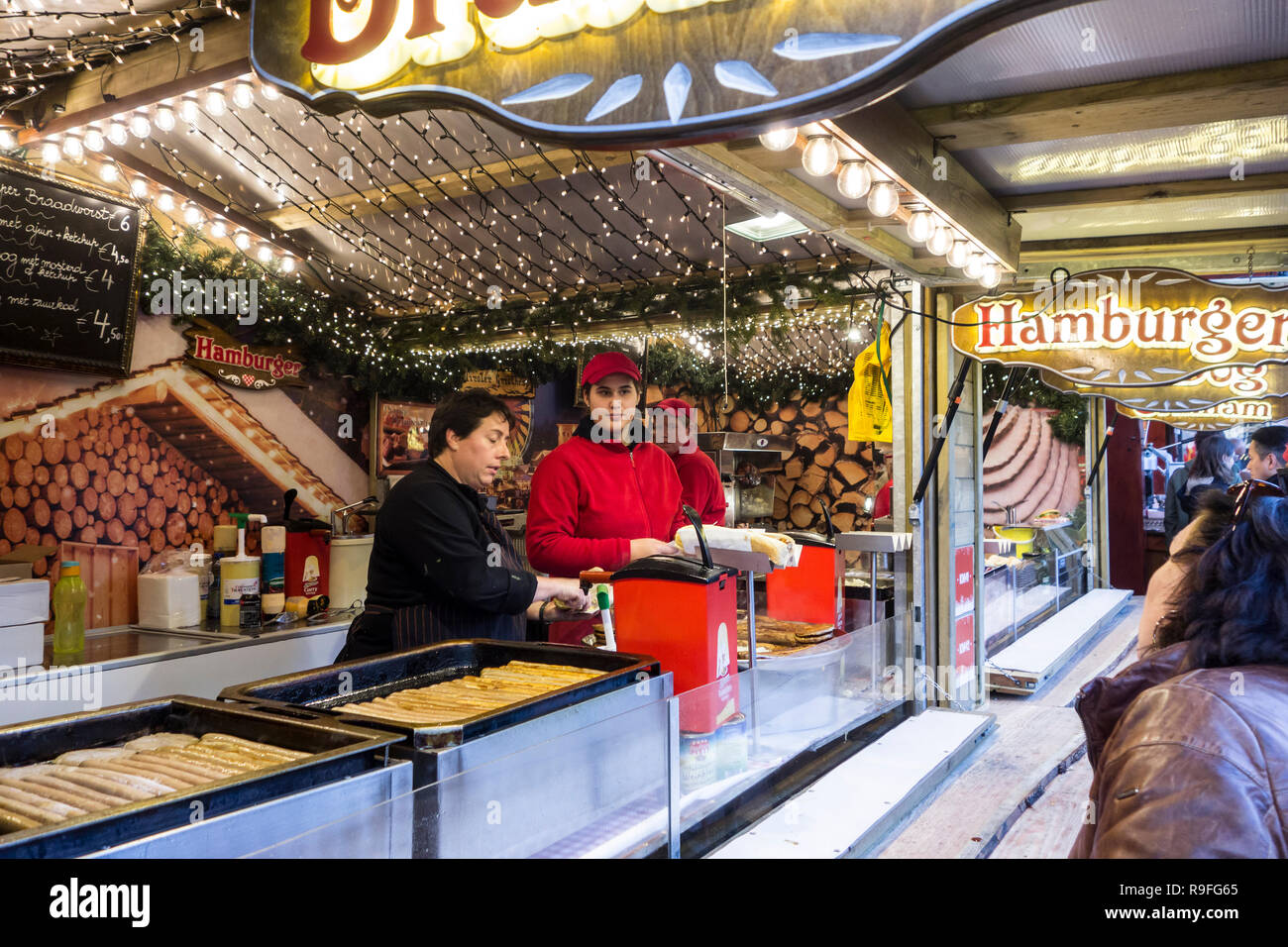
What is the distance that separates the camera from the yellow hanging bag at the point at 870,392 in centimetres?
472

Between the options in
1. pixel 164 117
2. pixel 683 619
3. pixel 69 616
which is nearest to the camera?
pixel 683 619

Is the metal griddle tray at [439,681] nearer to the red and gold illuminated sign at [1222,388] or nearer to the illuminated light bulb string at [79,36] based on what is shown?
the illuminated light bulb string at [79,36]

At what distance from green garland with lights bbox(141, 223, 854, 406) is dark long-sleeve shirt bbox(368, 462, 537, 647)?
3345mm

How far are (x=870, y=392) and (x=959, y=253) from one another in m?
1.07

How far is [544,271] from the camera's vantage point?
6324 millimetres

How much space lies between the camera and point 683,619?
2.32 metres

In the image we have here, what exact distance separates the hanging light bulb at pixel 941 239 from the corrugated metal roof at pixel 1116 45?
0.75m

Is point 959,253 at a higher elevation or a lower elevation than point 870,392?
higher

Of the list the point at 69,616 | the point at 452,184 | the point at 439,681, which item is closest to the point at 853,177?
the point at 439,681

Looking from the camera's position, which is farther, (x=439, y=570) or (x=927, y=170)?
(x=927, y=170)

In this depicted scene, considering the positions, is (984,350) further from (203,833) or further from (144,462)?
(144,462)

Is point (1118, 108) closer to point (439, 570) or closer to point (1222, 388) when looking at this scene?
point (439, 570)

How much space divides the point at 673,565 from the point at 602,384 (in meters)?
1.10

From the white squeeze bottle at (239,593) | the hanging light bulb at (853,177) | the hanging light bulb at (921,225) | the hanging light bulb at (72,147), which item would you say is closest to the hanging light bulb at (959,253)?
the hanging light bulb at (921,225)
